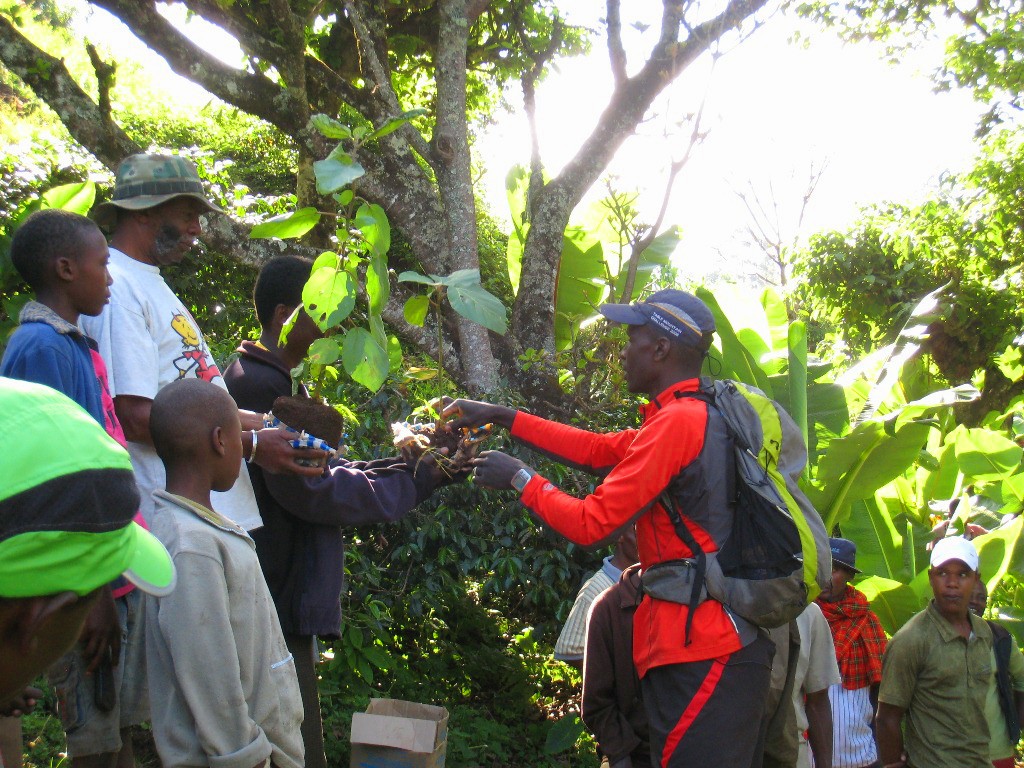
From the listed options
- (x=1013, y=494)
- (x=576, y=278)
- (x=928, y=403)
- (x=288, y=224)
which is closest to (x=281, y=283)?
(x=288, y=224)

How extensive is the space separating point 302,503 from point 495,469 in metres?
0.71

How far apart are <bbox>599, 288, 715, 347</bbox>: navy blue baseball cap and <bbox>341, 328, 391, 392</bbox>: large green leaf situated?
2.72 feet

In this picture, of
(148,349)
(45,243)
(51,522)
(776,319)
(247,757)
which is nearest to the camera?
(51,522)

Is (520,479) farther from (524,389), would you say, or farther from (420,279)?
(524,389)

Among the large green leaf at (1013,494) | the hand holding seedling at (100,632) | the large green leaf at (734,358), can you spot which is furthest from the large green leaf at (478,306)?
the large green leaf at (1013,494)

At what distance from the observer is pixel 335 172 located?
285cm

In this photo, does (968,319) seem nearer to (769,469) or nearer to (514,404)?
(514,404)

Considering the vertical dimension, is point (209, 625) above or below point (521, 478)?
below

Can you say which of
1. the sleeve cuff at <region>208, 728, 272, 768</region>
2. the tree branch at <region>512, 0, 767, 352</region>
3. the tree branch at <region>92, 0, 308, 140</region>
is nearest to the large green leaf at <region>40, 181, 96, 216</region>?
the sleeve cuff at <region>208, 728, 272, 768</region>

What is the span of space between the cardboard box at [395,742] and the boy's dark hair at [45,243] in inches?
83.6

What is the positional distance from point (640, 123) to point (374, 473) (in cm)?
466

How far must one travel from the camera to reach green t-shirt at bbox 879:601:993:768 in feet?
13.8

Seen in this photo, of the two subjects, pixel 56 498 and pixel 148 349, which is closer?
pixel 56 498

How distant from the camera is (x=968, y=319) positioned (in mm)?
10531
